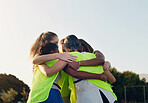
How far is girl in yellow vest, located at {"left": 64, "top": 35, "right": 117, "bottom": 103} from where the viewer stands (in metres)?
3.21

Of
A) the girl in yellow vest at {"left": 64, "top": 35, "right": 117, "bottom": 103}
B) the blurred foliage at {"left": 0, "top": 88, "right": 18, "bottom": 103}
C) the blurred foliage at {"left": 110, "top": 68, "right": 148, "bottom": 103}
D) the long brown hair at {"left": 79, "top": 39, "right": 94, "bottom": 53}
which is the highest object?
the long brown hair at {"left": 79, "top": 39, "right": 94, "bottom": 53}

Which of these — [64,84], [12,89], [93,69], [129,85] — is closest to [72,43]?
[93,69]

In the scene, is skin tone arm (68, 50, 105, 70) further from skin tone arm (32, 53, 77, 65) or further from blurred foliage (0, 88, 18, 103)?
blurred foliage (0, 88, 18, 103)

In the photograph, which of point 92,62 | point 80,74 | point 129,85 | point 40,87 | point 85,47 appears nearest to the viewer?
point 40,87

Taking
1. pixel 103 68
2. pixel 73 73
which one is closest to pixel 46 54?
pixel 73 73

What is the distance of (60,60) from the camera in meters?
3.15

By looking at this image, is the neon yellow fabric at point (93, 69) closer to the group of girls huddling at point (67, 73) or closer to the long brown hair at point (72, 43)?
the group of girls huddling at point (67, 73)

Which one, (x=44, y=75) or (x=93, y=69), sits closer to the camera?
(x=44, y=75)

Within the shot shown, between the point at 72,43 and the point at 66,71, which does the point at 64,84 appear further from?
the point at 72,43

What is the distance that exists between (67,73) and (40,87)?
401mm

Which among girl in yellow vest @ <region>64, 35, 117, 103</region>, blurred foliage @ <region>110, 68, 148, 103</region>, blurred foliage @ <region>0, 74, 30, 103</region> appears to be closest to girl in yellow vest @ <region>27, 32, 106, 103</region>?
girl in yellow vest @ <region>64, 35, 117, 103</region>

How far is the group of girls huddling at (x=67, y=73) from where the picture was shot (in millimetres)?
3037

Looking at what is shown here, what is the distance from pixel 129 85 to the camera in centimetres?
3359

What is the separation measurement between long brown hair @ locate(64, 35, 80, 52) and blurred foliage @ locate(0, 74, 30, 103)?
52.7ft
